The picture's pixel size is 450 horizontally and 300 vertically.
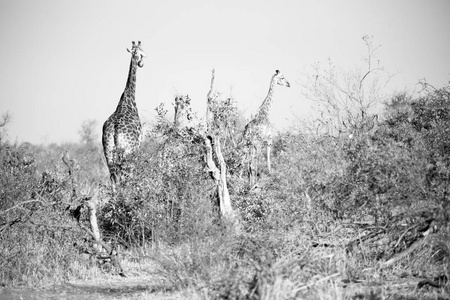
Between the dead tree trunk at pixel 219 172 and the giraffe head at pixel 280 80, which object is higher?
the giraffe head at pixel 280 80

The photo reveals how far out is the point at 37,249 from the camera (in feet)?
21.9

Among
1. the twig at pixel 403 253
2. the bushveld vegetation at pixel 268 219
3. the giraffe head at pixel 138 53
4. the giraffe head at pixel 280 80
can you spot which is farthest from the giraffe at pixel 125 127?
the twig at pixel 403 253

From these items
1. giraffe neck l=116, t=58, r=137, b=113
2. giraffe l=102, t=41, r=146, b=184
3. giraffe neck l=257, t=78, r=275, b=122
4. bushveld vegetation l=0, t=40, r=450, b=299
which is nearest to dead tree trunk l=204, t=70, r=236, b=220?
bushveld vegetation l=0, t=40, r=450, b=299

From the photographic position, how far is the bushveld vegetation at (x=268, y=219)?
4.83 m

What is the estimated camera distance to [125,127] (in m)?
10.6

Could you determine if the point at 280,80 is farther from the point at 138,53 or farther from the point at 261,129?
the point at 138,53

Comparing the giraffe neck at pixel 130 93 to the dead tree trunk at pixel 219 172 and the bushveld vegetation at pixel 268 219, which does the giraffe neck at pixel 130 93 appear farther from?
the dead tree trunk at pixel 219 172

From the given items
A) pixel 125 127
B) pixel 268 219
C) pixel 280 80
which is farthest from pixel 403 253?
pixel 280 80

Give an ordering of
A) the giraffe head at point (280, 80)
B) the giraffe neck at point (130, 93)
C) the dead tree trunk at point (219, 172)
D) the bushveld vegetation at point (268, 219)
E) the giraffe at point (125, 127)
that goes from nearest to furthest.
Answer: the bushveld vegetation at point (268, 219)
the dead tree trunk at point (219, 172)
the giraffe at point (125, 127)
the giraffe neck at point (130, 93)
the giraffe head at point (280, 80)

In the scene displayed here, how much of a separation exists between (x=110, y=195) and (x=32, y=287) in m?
2.28

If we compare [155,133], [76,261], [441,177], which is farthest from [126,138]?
[441,177]

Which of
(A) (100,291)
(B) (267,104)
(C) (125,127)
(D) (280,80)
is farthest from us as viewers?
(D) (280,80)

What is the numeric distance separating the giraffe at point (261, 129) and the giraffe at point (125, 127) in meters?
2.10

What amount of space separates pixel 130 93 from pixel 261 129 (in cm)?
297
